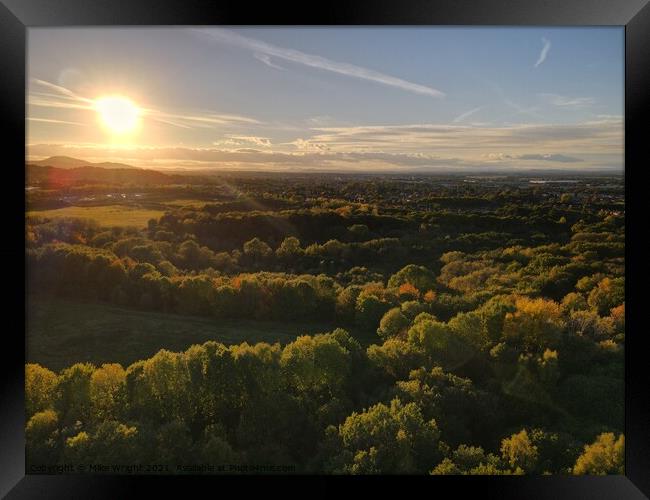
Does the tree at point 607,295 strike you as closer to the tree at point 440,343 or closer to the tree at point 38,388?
the tree at point 440,343

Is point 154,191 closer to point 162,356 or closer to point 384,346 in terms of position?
point 162,356

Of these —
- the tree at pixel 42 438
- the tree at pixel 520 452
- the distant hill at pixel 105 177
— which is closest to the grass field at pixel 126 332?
the tree at pixel 42 438

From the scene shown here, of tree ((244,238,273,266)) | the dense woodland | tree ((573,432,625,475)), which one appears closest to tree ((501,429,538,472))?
the dense woodland

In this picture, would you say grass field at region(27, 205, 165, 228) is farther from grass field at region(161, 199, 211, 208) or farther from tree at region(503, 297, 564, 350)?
tree at region(503, 297, 564, 350)

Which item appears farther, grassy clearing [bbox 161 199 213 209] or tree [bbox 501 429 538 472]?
grassy clearing [bbox 161 199 213 209]

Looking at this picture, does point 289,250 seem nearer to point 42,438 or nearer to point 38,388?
point 38,388

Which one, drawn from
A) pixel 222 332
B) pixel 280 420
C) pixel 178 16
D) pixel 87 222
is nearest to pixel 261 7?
pixel 178 16

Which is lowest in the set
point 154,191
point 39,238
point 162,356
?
point 162,356

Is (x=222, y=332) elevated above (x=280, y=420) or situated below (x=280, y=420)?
above
